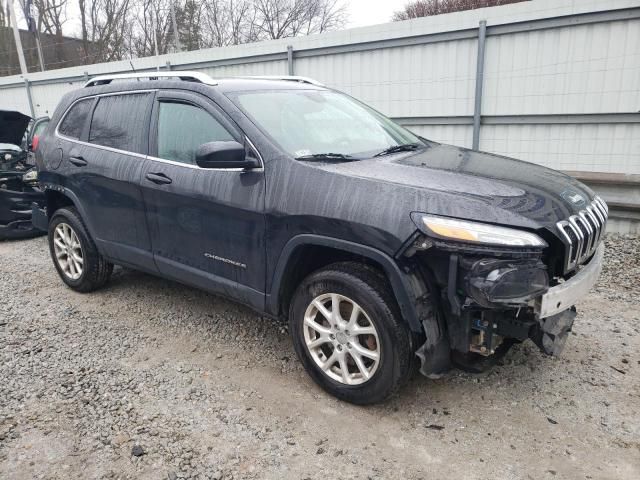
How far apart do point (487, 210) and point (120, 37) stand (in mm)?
31404

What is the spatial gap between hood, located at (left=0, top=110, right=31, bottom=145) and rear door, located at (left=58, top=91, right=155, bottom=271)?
3033 millimetres

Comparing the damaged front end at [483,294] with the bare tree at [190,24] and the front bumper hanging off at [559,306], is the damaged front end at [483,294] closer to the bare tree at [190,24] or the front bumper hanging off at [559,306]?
the front bumper hanging off at [559,306]

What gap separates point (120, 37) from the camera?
94.1 ft

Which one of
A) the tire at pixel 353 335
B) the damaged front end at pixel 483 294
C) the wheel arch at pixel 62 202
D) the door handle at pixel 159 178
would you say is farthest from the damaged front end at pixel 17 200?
the damaged front end at pixel 483 294

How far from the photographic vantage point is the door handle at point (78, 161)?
13.5 ft

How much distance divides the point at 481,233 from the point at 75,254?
3.75 m

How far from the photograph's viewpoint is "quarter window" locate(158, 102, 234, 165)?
3.27m

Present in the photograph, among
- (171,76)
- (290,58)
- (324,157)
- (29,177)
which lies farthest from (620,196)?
(29,177)

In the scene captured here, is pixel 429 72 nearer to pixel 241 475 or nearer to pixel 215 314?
pixel 215 314

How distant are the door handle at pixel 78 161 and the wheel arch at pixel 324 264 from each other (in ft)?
7.20

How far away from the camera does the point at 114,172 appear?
3.83 meters

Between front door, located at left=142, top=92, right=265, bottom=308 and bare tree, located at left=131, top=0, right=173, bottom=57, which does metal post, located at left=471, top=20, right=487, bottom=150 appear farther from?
bare tree, located at left=131, top=0, right=173, bottom=57

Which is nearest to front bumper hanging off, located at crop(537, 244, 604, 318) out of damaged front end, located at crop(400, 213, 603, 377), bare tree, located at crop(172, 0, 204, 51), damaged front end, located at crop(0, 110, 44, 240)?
damaged front end, located at crop(400, 213, 603, 377)

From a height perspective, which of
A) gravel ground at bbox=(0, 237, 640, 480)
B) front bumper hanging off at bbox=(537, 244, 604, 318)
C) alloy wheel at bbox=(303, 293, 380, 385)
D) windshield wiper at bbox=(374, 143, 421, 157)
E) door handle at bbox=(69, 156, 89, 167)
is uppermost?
windshield wiper at bbox=(374, 143, 421, 157)
